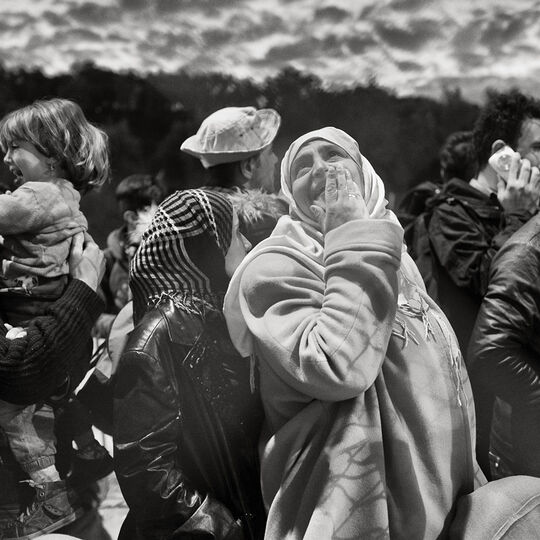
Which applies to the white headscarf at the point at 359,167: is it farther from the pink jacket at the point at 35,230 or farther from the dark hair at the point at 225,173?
the dark hair at the point at 225,173

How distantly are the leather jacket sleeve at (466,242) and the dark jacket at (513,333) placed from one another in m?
0.17

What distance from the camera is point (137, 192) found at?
2.15 metres

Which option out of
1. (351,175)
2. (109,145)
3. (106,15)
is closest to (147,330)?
(351,175)

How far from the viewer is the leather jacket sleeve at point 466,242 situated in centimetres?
202

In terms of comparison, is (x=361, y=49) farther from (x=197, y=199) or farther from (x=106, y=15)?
(x=197, y=199)

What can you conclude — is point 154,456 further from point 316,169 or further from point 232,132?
point 232,132

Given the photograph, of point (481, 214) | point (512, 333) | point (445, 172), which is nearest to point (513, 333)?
point (512, 333)

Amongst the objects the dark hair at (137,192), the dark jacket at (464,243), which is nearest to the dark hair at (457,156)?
the dark jacket at (464,243)

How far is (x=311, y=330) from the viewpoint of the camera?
1259mm

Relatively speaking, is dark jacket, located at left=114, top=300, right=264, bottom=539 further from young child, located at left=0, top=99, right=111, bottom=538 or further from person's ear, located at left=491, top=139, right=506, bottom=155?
person's ear, located at left=491, top=139, right=506, bottom=155

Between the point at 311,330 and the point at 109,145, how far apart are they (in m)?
0.92

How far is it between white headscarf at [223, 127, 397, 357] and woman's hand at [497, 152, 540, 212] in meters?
0.82

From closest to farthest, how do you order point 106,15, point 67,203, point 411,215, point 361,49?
point 67,203 → point 106,15 → point 361,49 → point 411,215

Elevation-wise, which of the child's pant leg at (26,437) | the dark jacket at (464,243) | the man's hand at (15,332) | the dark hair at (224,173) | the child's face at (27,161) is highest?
the child's face at (27,161)
